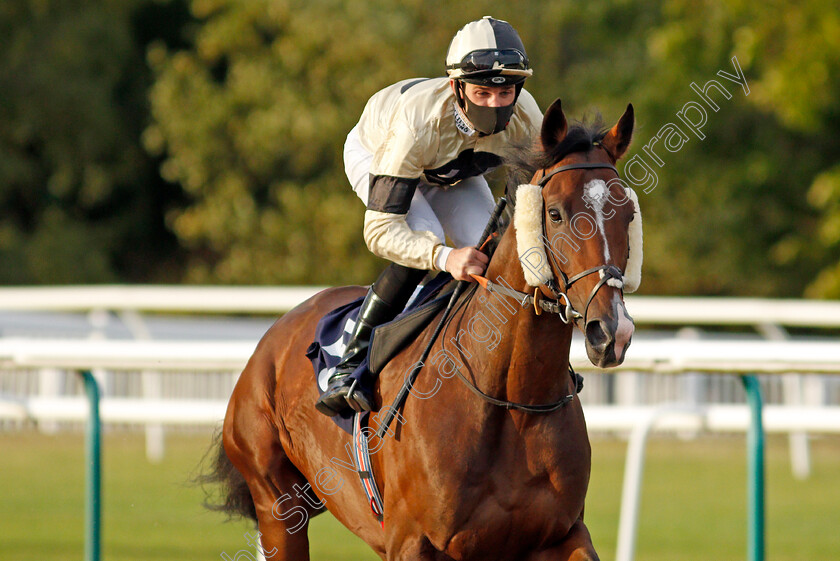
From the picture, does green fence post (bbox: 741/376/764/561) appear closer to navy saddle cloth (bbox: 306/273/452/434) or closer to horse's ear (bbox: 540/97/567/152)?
navy saddle cloth (bbox: 306/273/452/434)

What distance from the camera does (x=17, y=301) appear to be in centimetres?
878

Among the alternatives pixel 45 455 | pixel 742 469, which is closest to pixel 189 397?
pixel 45 455

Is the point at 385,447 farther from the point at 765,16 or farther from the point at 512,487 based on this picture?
the point at 765,16

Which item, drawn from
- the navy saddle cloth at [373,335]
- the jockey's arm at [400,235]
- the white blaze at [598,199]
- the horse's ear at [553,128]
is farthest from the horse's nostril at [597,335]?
the navy saddle cloth at [373,335]

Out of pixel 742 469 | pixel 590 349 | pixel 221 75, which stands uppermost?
pixel 221 75

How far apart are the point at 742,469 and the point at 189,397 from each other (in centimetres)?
447

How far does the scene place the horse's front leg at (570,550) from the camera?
3.30 metres

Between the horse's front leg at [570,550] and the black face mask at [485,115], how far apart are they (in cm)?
124

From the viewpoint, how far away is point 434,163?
3.78 metres

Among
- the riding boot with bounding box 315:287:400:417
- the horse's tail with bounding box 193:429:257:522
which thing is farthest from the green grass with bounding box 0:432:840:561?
the riding boot with bounding box 315:287:400:417

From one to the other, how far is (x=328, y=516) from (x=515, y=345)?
5.37 metres

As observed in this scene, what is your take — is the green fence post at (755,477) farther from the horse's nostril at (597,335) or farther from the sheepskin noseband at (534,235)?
the horse's nostril at (597,335)

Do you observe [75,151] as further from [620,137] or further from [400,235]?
[620,137]

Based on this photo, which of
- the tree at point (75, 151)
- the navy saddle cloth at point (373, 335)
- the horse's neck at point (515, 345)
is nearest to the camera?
the horse's neck at point (515, 345)
